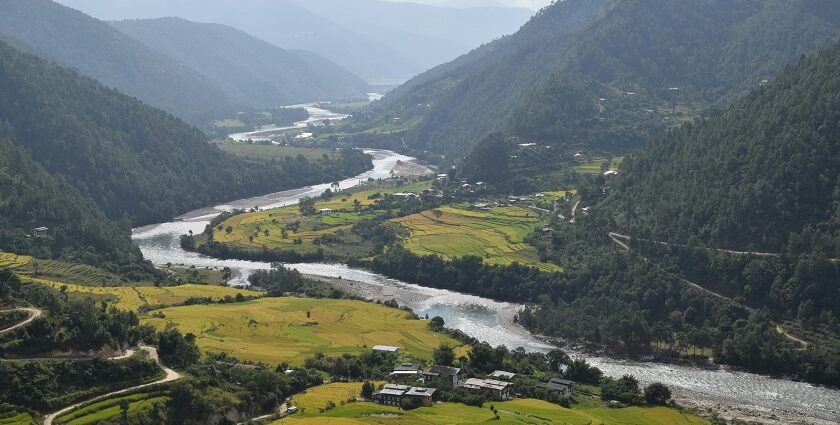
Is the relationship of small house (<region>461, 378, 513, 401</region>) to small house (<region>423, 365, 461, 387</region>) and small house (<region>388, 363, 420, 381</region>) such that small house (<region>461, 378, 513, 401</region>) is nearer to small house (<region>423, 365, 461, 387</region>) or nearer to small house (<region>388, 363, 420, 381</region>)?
small house (<region>423, 365, 461, 387</region>)

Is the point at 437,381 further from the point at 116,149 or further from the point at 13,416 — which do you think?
the point at 116,149

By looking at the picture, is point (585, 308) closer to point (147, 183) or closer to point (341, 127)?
point (147, 183)

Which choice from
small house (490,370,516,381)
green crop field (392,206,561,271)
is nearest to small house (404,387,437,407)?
small house (490,370,516,381)

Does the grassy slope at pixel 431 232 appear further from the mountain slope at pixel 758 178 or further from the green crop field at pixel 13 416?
the green crop field at pixel 13 416

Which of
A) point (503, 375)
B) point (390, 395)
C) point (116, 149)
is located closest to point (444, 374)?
point (503, 375)

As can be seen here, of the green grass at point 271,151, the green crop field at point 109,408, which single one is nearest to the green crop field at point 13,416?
the green crop field at point 109,408

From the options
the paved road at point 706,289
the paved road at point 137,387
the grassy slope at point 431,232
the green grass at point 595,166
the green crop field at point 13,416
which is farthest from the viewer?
the green grass at point 595,166

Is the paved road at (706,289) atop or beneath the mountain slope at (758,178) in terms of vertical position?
beneath
